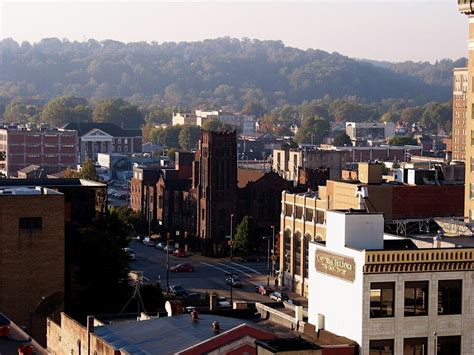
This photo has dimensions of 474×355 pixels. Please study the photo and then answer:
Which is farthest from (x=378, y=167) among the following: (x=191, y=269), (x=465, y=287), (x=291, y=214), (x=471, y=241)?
(x=465, y=287)

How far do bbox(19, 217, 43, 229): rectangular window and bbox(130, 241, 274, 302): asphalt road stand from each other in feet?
87.1

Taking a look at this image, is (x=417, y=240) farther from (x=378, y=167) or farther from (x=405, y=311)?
(x=378, y=167)

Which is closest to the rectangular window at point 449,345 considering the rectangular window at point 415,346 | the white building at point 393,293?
the white building at point 393,293

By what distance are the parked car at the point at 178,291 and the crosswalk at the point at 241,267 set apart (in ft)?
40.2

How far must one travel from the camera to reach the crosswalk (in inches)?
4284

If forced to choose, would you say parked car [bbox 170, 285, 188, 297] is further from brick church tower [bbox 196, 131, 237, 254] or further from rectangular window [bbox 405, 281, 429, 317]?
rectangular window [bbox 405, 281, 429, 317]

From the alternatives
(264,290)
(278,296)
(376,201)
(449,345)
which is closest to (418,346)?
(449,345)

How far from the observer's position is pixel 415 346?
37.2m

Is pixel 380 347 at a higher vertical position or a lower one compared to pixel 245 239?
higher

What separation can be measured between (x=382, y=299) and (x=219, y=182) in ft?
293

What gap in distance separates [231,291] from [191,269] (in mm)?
15729

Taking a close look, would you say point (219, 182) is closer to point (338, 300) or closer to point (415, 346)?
point (338, 300)

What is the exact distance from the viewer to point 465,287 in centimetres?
3741

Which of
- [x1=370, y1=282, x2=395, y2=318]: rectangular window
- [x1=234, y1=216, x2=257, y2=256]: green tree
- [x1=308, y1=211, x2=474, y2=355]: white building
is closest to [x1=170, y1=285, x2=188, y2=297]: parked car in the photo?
[x1=234, y1=216, x2=257, y2=256]: green tree
